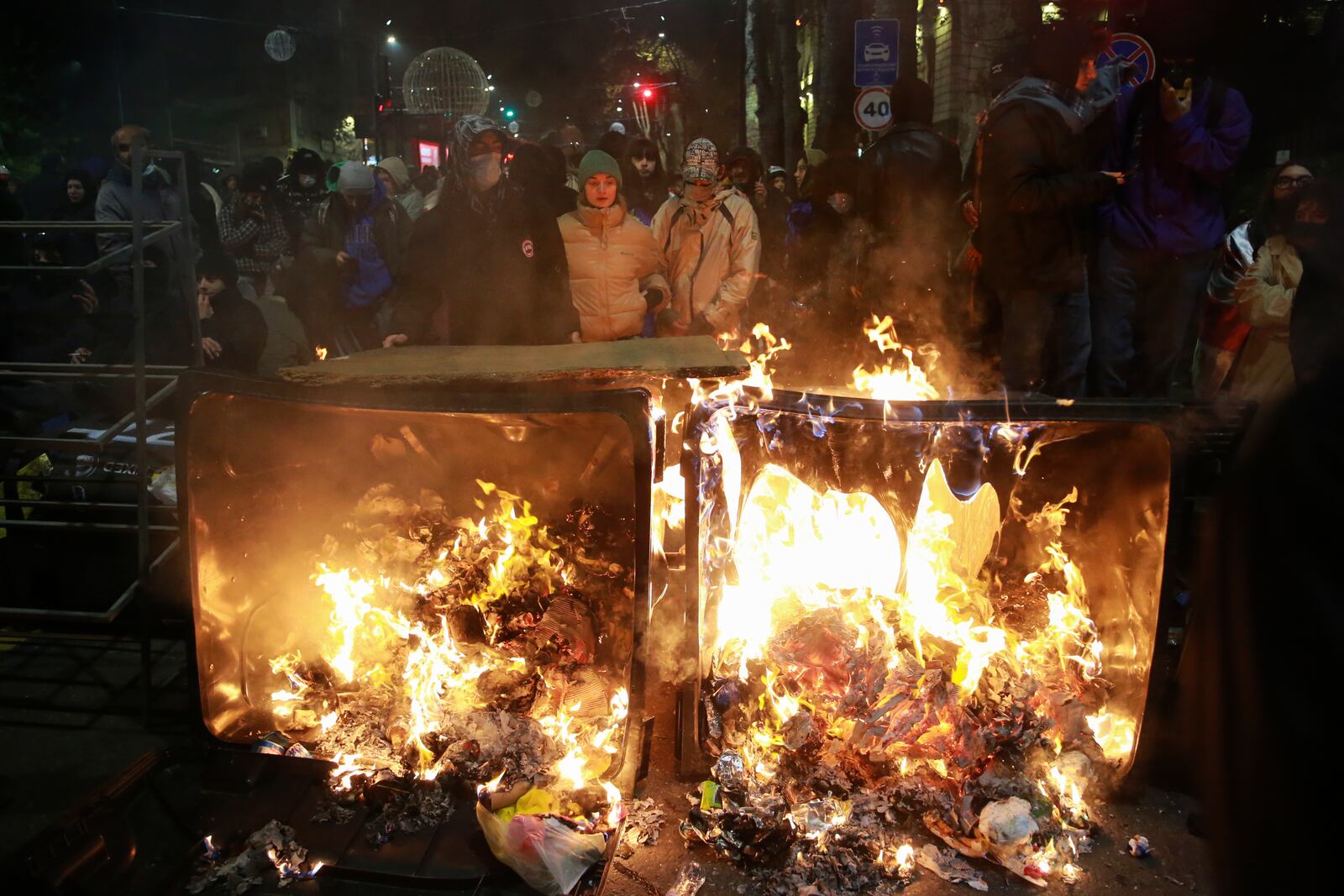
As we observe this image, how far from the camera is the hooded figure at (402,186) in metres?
9.55

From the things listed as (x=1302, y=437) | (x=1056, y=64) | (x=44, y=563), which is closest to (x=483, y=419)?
(x=1302, y=437)

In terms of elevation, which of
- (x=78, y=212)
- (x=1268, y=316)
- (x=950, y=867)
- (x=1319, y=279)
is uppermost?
(x=78, y=212)

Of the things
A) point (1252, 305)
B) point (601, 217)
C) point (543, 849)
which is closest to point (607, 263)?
point (601, 217)

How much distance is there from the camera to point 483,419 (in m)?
3.28

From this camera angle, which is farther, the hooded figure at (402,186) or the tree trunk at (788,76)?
the tree trunk at (788,76)

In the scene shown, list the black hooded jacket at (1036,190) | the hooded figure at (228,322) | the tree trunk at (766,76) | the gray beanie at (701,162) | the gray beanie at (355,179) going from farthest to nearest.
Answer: the tree trunk at (766,76) < the gray beanie at (355,179) < the hooded figure at (228,322) < the gray beanie at (701,162) < the black hooded jacket at (1036,190)

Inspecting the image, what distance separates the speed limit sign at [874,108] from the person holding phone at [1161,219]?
3910mm

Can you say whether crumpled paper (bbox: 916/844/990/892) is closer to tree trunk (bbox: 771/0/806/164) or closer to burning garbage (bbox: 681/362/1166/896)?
burning garbage (bbox: 681/362/1166/896)

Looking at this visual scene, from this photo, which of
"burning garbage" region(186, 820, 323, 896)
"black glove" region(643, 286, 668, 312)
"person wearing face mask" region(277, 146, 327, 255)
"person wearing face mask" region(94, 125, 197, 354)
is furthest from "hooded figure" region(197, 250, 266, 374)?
"burning garbage" region(186, 820, 323, 896)

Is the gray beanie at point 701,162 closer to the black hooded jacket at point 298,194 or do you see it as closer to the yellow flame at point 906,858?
the black hooded jacket at point 298,194

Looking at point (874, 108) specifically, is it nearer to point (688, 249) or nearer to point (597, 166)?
point (688, 249)

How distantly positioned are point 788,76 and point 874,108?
9.07 m

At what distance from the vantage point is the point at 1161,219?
542 cm

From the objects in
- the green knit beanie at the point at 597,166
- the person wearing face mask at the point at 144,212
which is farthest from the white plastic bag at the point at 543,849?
the person wearing face mask at the point at 144,212
